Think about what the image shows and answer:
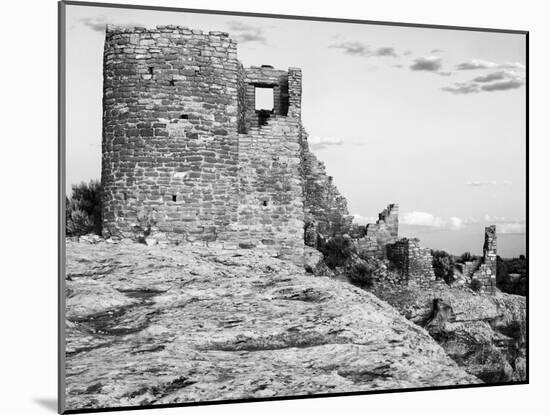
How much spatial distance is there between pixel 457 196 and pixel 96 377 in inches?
234

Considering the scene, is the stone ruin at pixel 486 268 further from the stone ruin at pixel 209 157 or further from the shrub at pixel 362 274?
the shrub at pixel 362 274

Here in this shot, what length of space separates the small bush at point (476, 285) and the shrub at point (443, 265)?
35 centimetres

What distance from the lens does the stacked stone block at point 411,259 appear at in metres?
17.0

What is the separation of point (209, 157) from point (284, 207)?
136 centimetres

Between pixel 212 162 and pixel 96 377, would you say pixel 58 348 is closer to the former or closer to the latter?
pixel 96 377

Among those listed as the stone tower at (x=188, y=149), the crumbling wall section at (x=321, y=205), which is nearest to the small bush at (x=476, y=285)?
the crumbling wall section at (x=321, y=205)

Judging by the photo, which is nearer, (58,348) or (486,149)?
(58,348)

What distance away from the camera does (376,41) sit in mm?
16625

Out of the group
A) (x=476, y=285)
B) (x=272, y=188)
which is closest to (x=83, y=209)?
(x=272, y=188)

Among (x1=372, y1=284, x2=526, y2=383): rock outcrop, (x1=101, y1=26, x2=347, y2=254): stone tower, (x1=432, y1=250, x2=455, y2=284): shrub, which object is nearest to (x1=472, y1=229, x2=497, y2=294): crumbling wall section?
(x1=372, y1=284, x2=526, y2=383): rock outcrop

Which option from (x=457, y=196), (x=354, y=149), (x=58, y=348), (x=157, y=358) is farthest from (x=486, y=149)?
(x=58, y=348)

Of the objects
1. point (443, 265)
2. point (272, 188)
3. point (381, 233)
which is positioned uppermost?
point (272, 188)

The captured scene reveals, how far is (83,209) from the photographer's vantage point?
15.4m

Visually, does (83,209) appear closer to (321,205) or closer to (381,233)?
(321,205)
